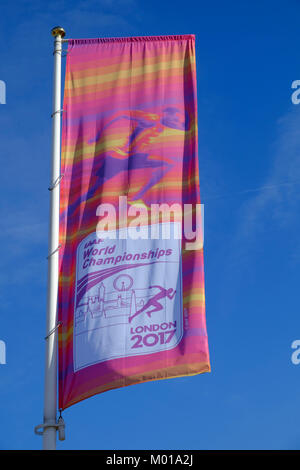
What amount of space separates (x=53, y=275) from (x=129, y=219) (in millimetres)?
1590

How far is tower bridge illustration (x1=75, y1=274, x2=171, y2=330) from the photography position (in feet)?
54.9

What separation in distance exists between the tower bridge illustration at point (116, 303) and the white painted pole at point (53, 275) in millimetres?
506

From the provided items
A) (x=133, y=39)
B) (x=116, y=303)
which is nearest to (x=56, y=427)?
(x=116, y=303)

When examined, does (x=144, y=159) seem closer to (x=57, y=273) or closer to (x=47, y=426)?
(x=57, y=273)

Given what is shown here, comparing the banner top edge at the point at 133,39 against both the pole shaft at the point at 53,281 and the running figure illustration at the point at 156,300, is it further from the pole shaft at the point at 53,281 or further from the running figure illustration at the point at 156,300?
the running figure illustration at the point at 156,300

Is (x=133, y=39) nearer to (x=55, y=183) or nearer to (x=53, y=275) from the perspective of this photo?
(x=55, y=183)

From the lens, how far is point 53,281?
17.4 metres

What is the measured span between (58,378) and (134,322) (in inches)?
61.1

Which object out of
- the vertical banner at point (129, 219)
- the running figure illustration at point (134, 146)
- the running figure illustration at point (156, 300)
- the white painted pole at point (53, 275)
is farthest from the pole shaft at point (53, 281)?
the running figure illustration at point (156, 300)

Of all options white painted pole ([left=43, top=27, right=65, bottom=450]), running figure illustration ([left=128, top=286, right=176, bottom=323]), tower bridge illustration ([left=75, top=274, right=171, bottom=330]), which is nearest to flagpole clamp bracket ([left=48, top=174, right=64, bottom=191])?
white painted pole ([left=43, top=27, right=65, bottom=450])

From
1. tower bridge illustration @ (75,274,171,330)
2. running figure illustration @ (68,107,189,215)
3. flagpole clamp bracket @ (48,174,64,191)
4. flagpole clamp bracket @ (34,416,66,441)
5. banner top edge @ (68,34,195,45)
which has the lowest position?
flagpole clamp bracket @ (34,416,66,441)

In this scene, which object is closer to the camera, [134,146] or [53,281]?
[53,281]

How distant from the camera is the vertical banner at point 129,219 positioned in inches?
650

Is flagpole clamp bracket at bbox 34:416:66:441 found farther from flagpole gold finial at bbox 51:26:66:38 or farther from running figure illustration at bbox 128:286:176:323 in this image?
flagpole gold finial at bbox 51:26:66:38
